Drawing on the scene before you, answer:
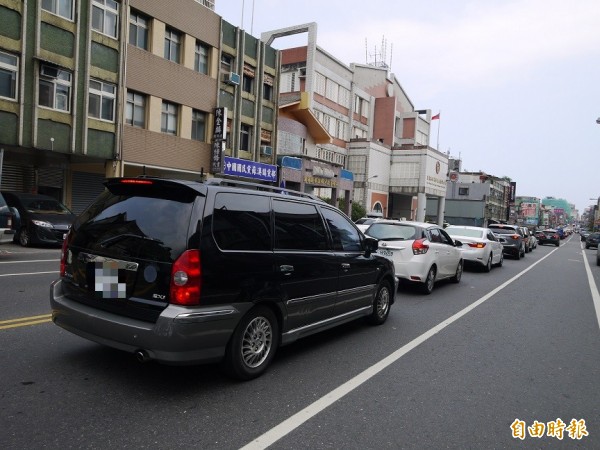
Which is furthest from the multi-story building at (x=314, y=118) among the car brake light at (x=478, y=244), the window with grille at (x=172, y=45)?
the car brake light at (x=478, y=244)

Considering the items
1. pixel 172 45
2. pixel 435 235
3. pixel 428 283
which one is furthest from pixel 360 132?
pixel 428 283

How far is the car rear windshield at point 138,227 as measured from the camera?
3725mm

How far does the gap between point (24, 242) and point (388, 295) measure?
1243 centimetres

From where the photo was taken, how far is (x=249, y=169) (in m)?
25.4

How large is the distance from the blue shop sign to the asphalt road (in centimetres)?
1801

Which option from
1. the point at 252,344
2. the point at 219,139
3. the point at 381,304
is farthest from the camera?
the point at 219,139

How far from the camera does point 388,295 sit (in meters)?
6.94

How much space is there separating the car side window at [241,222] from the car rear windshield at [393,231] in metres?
5.61

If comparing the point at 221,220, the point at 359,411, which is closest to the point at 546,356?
the point at 359,411

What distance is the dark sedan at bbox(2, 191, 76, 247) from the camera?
14.0m

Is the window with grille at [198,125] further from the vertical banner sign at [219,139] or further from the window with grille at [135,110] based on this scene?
the window with grille at [135,110]

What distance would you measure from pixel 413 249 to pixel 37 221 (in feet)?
37.7

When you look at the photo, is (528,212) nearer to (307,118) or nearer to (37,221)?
(307,118)

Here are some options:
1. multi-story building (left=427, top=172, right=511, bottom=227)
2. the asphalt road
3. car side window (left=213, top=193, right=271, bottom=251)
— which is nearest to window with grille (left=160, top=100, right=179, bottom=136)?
the asphalt road
